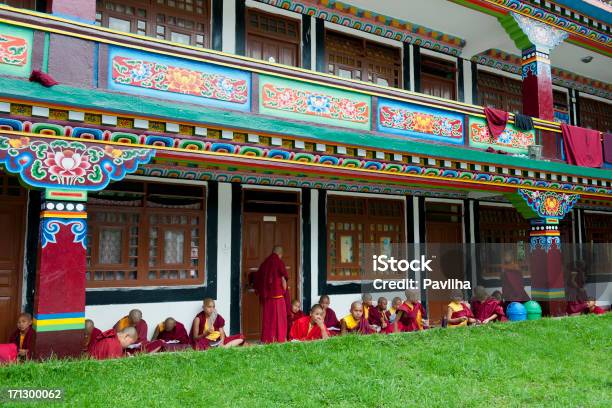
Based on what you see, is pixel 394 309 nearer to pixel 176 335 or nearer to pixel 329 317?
pixel 329 317

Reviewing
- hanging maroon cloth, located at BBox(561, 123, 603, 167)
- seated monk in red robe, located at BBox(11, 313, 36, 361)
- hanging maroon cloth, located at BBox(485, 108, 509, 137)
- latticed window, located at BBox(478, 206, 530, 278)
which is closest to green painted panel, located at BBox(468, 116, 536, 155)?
hanging maroon cloth, located at BBox(485, 108, 509, 137)

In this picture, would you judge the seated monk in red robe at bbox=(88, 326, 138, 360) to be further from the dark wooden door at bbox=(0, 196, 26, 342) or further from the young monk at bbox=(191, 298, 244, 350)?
the dark wooden door at bbox=(0, 196, 26, 342)

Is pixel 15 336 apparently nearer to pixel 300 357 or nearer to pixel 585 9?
pixel 300 357

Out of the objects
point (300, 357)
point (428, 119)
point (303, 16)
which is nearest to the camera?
point (300, 357)

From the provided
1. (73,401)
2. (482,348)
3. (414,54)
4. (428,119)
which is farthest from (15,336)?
(414,54)

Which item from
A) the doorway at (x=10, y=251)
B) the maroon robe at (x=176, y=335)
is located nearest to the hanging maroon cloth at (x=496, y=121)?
the maroon robe at (x=176, y=335)

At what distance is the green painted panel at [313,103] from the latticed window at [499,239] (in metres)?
4.64

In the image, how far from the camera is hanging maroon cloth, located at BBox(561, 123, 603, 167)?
8883 millimetres

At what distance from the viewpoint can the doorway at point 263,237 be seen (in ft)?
25.3

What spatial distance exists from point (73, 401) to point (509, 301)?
24.2ft

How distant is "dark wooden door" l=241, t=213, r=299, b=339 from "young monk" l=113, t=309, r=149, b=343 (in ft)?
5.28

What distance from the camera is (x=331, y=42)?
8531 millimetres

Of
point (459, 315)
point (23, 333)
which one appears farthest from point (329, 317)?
point (23, 333)

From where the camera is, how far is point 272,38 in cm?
791
